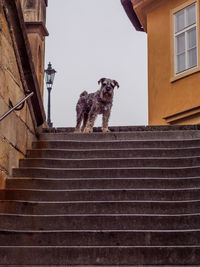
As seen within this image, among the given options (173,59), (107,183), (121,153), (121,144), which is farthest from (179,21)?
(107,183)

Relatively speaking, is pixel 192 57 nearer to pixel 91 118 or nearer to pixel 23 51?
pixel 91 118

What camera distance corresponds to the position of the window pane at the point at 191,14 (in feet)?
49.1

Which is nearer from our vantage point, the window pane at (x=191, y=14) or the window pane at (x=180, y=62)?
the window pane at (x=191, y=14)

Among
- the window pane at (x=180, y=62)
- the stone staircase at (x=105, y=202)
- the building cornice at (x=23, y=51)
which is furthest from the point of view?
the window pane at (x=180, y=62)

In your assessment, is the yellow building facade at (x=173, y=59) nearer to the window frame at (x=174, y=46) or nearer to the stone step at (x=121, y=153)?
the window frame at (x=174, y=46)

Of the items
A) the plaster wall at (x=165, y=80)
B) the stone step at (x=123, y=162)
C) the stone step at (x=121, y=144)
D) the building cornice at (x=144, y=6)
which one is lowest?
the stone step at (x=123, y=162)

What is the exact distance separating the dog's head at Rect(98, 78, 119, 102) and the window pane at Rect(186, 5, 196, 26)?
4854mm

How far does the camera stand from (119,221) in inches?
261

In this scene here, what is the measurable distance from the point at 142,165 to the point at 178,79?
720 cm

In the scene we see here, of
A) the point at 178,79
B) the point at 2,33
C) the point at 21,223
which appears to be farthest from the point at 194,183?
the point at 178,79

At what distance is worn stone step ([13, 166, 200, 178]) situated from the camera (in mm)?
7867

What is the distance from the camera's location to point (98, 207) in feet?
22.8

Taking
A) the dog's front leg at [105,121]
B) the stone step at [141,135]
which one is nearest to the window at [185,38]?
the dog's front leg at [105,121]

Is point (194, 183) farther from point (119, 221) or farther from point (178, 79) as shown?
point (178, 79)
